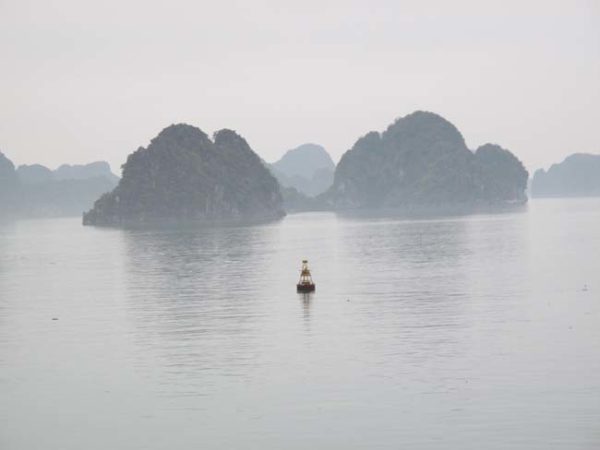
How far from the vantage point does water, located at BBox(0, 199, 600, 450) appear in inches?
1068

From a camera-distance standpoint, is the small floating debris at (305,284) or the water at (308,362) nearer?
the water at (308,362)

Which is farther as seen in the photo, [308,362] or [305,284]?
[305,284]

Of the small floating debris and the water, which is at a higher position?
the small floating debris

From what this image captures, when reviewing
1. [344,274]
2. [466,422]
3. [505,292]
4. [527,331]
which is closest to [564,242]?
[344,274]

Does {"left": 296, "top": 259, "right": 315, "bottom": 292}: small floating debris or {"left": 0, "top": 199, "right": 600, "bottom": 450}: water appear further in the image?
{"left": 296, "top": 259, "right": 315, "bottom": 292}: small floating debris

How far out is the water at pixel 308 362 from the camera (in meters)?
27.1

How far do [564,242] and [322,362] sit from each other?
86932 mm

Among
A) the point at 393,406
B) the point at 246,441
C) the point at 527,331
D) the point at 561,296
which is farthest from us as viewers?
the point at 561,296

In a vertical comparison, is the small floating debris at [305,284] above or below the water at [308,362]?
above

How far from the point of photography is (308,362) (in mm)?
37094

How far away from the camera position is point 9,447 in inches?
1057

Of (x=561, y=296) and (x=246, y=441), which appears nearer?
(x=246, y=441)

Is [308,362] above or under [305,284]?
under

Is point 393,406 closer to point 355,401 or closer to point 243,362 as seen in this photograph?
point 355,401
